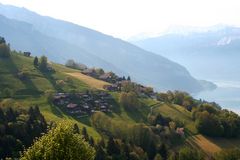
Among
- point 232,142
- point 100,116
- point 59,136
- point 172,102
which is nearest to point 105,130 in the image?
point 100,116

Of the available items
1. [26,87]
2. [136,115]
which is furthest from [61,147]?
[26,87]

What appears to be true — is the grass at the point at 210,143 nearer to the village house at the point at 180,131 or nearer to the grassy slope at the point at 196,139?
the grassy slope at the point at 196,139

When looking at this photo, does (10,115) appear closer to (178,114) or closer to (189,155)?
(189,155)

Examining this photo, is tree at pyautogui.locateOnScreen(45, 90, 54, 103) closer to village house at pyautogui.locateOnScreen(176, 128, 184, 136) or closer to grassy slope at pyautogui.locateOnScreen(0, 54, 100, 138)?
grassy slope at pyautogui.locateOnScreen(0, 54, 100, 138)

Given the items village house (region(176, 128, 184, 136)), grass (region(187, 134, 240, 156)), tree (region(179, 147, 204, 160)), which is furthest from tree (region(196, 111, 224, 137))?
tree (region(179, 147, 204, 160))

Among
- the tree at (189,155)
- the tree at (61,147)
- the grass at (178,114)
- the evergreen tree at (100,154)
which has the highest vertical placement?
the tree at (61,147)

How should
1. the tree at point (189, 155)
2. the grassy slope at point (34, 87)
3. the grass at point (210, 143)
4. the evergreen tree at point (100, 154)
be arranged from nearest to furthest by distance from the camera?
the evergreen tree at point (100, 154) < the tree at point (189, 155) < the grass at point (210, 143) < the grassy slope at point (34, 87)

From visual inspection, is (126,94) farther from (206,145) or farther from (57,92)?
(206,145)

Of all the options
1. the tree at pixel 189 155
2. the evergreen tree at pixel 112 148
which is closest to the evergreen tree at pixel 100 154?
the evergreen tree at pixel 112 148
